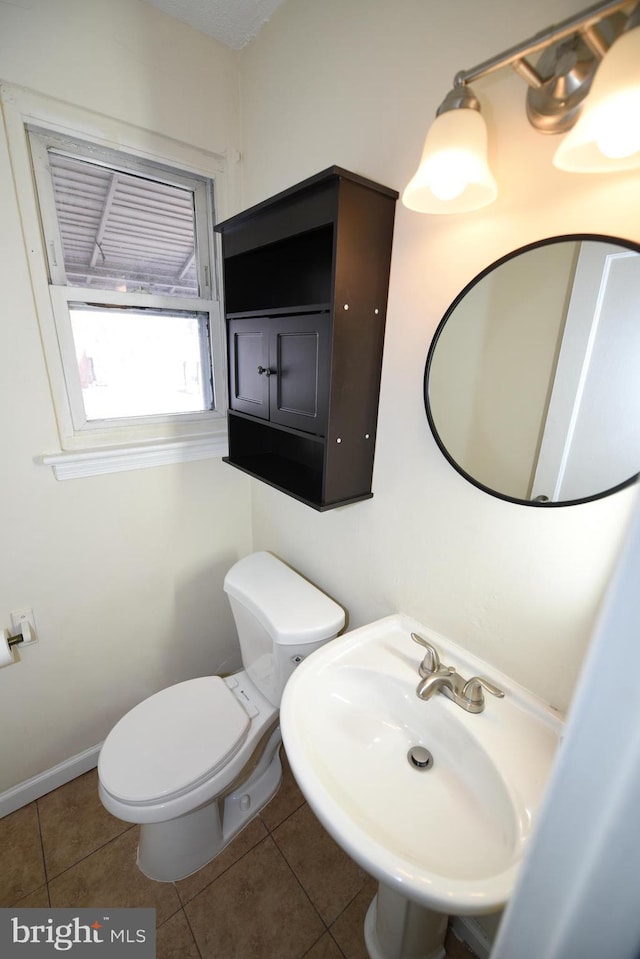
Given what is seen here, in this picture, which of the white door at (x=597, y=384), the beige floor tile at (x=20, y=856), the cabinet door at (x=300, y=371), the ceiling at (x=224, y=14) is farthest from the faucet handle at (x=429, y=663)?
the ceiling at (x=224, y=14)

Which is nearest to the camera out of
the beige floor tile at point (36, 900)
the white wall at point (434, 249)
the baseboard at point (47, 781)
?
the white wall at point (434, 249)

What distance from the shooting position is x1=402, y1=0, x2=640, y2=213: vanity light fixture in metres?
0.48

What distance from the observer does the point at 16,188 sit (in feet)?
3.35

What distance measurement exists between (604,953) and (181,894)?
1420 mm

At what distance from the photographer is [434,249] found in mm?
858

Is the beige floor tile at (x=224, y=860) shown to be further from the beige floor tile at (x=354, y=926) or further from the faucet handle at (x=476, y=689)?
the faucet handle at (x=476, y=689)

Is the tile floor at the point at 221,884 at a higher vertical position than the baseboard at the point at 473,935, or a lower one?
lower

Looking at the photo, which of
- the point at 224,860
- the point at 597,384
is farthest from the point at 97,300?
the point at 224,860

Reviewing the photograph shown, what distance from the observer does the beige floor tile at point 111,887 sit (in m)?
1.14

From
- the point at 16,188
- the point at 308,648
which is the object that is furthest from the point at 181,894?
the point at 16,188

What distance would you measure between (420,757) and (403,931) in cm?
48

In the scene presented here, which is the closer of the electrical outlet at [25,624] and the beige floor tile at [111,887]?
the beige floor tile at [111,887]

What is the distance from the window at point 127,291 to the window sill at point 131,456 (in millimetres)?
46

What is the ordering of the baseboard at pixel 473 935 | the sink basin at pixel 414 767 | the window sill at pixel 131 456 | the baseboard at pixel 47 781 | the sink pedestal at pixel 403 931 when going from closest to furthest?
the sink basin at pixel 414 767 < the sink pedestal at pixel 403 931 < the baseboard at pixel 473 935 < the window sill at pixel 131 456 < the baseboard at pixel 47 781
